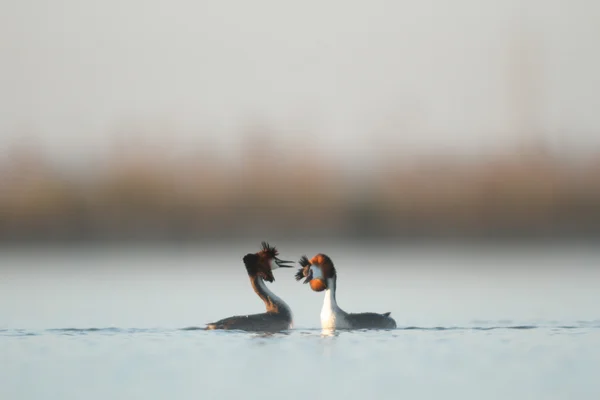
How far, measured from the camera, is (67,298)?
88.7 ft

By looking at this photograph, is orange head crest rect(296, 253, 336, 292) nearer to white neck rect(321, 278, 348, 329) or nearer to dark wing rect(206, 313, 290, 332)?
white neck rect(321, 278, 348, 329)

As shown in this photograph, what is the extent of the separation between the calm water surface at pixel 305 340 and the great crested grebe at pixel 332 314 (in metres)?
0.21

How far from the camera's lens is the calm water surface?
16.2m

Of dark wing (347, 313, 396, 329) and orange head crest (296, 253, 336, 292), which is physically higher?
orange head crest (296, 253, 336, 292)

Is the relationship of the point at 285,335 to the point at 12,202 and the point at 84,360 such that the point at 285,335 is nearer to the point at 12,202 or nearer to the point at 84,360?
the point at 84,360

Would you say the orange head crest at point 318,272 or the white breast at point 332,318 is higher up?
the orange head crest at point 318,272

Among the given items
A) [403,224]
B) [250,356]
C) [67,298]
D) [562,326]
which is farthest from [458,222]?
[250,356]

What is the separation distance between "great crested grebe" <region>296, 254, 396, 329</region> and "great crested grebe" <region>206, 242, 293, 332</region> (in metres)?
0.50

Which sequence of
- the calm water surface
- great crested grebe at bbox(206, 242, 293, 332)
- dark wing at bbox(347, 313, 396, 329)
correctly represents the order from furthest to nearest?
great crested grebe at bbox(206, 242, 293, 332) → dark wing at bbox(347, 313, 396, 329) → the calm water surface

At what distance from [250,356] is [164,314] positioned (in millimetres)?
5370

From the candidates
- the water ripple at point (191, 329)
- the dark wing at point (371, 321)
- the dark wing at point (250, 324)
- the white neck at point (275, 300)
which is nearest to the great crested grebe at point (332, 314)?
the dark wing at point (371, 321)

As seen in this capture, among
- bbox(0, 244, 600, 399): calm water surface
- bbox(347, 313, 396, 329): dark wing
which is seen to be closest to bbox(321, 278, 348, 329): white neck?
bbox(347, 313, 396, 329): dark wing

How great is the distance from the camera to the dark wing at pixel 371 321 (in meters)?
20.4

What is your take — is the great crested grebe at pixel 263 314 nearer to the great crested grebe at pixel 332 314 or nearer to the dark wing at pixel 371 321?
the great crested grebe at pixel 332 314
